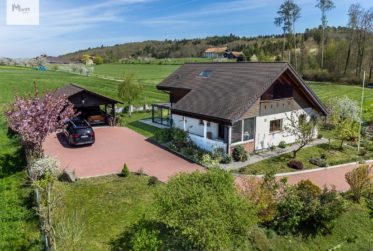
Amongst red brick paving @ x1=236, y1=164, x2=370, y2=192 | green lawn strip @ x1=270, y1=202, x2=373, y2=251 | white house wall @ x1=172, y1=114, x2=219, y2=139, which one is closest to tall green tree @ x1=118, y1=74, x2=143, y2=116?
white house wall @ x1=172, y1=114, x2=219, y2=139

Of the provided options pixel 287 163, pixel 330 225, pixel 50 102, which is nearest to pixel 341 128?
pixel 287 163

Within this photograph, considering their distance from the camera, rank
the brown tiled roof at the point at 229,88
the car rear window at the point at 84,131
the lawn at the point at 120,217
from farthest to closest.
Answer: the car rear window at the point at 84,131 < the brown tiled roof at the point at 229,88 < the lawn at the point at 120,217

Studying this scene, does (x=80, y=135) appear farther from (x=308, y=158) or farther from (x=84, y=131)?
(x=308, y=158)

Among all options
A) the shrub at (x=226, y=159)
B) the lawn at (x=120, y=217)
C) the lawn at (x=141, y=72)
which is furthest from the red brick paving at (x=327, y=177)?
the lawn at (x=141, y=72)

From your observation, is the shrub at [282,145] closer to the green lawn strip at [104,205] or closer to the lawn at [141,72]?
the green lawn strip at [104,205]

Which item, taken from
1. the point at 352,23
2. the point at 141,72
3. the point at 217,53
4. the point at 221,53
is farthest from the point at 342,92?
the point at 217,53

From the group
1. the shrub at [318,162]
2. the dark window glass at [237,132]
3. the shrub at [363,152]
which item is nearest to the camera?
the shrub at [318,162]
